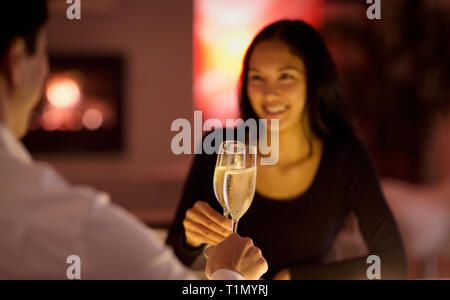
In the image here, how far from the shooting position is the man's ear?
1.93 feet

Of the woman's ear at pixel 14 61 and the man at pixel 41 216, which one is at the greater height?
the woman's ear at pixel 14 61

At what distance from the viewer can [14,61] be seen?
593 mm

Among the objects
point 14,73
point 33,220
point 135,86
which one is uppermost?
point 135,86

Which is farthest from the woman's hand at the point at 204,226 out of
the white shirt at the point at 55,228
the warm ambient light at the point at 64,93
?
the warm ambient light at the point at 64,93

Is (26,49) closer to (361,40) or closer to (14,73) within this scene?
(14,73)

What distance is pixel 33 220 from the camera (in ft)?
1.76

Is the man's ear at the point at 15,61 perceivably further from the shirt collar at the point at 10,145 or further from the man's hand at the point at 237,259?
the man's hand at the point at 237,259

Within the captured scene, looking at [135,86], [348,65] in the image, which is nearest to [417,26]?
[348,65]

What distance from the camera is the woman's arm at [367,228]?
77cm

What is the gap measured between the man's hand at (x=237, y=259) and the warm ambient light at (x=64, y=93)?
2.51 m

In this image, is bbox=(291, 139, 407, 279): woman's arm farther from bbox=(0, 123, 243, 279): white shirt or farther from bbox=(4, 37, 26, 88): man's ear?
bbox=(4, 37, 26, 88): man's ear

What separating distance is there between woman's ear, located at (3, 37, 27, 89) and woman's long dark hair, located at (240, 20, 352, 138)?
307 millimetres

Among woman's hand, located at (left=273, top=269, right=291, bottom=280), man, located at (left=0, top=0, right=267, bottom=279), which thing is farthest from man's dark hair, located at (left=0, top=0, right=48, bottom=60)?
woman's hand, located at (left=273, top=269, right=291, bottom=280)

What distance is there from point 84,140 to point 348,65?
184 centimetres
